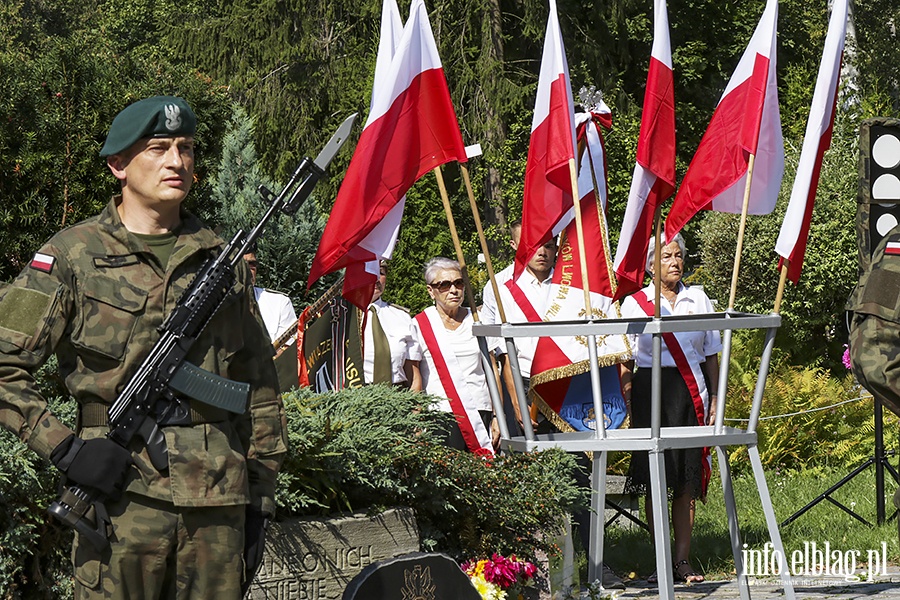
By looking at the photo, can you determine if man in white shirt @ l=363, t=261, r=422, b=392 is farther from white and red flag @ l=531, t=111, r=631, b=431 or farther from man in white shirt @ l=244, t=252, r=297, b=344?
white and red flag @ l=531, t=111, r=631, b=431

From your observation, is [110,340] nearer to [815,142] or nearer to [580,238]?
[580,238]

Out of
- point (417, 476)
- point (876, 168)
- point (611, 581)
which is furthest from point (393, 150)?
point (611, 581)

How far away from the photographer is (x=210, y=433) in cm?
367

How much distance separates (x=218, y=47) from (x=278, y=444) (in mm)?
21950

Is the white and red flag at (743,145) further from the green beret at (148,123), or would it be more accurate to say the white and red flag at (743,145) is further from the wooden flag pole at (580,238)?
the green beret at (148,123)

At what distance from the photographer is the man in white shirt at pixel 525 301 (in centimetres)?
755

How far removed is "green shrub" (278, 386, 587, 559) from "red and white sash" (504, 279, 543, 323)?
4.62 ft

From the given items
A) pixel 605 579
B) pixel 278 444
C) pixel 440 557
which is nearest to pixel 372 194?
pixel 440 557

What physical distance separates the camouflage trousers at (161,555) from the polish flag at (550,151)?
9.21 ft

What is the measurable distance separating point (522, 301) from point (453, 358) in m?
0.51

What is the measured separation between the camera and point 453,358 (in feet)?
25.1

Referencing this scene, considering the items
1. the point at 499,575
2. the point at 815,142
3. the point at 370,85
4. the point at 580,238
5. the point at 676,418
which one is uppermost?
the point at 370,85

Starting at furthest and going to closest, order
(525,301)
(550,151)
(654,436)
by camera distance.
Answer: (525,301), (550,151), (654,436)

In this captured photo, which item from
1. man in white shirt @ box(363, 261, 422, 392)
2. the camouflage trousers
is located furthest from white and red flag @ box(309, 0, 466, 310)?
the camouflage trousers
